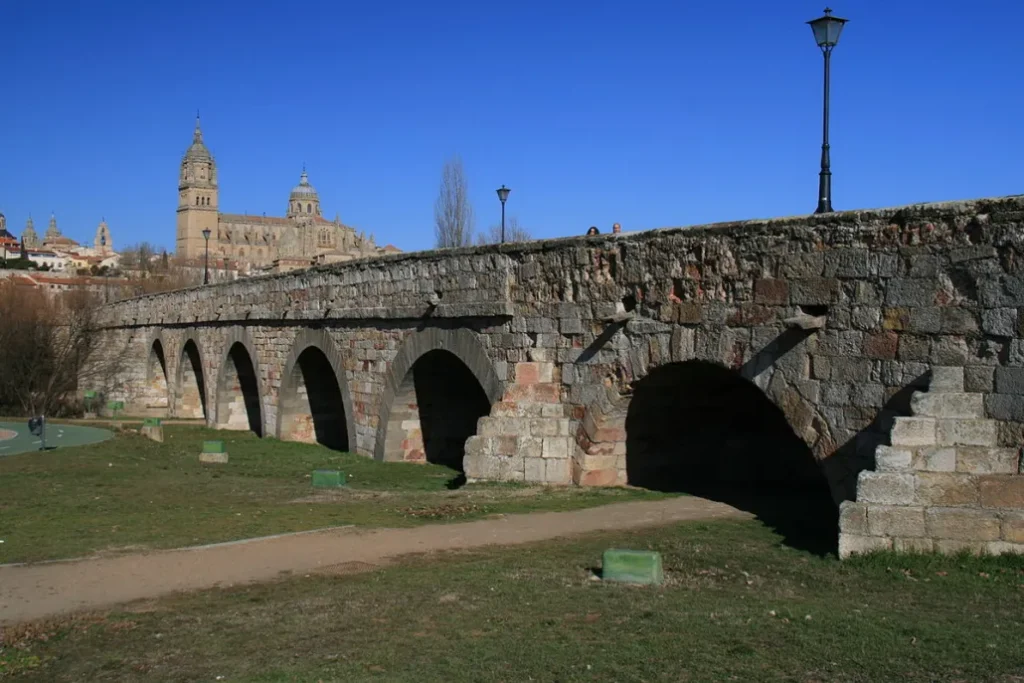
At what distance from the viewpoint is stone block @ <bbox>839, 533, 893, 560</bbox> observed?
24.5 feet

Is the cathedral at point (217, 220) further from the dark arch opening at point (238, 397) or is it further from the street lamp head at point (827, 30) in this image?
the street lamp head at point (827, 30)

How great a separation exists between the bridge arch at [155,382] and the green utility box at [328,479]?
2184cm

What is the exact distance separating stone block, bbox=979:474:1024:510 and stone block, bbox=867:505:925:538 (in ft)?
1.47

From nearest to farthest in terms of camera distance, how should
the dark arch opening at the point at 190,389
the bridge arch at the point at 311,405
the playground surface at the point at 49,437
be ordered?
the playground surface at the point at 49,437 < the bridge arch at the point at 311,405 < the dark arch opening at the point at 190,389

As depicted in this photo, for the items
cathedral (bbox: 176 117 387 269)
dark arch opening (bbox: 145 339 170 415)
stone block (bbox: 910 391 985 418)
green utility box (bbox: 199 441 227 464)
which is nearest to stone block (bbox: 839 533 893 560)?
stone block (bbox: 910 391 985 418)

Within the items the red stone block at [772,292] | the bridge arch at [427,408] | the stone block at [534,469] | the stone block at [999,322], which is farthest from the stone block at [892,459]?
the bridge arch at [427,408]

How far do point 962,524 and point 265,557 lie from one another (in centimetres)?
516

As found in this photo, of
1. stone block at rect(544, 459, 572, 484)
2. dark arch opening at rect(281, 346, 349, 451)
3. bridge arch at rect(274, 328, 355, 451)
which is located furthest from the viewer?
dark arch opening at rect(281, 346, 349, 451)

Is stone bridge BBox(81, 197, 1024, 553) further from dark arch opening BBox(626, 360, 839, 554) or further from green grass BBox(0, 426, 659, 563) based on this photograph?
green grass BBox(0, 426, 659, 563)

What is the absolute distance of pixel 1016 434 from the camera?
24.8ft

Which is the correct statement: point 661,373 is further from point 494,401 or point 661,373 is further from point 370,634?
point 370,634

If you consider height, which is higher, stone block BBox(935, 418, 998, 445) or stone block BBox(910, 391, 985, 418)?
stone block BBox(910, 391, 985, 418)

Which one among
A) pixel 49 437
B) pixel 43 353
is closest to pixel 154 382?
pixel 43 353

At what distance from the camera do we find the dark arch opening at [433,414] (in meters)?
16.0
